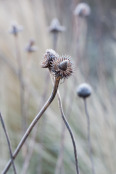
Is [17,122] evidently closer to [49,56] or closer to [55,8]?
[55,8]

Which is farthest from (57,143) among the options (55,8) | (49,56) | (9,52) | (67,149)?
(49,56)

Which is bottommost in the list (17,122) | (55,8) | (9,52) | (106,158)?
(106,158)

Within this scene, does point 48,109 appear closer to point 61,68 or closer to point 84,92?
point 84,92

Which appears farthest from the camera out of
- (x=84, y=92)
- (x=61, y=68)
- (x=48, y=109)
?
(x=48, y=109)

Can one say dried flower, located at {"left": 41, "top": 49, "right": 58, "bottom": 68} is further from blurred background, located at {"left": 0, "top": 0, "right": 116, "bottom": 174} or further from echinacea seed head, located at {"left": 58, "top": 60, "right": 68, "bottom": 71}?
blurred background, located at {"left": 0, "top": 0, "right": 116, "bottom": 174}

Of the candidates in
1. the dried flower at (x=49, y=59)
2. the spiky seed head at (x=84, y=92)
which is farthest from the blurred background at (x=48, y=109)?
the dried flower at (x=49, y=59)

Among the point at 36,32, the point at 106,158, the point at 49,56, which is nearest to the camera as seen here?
the point at 49,56

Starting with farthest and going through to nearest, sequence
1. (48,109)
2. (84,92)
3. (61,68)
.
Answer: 1. (48,109)
2. (84,92)
3. (61,68)

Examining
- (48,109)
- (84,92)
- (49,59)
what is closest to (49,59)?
(49,59)
